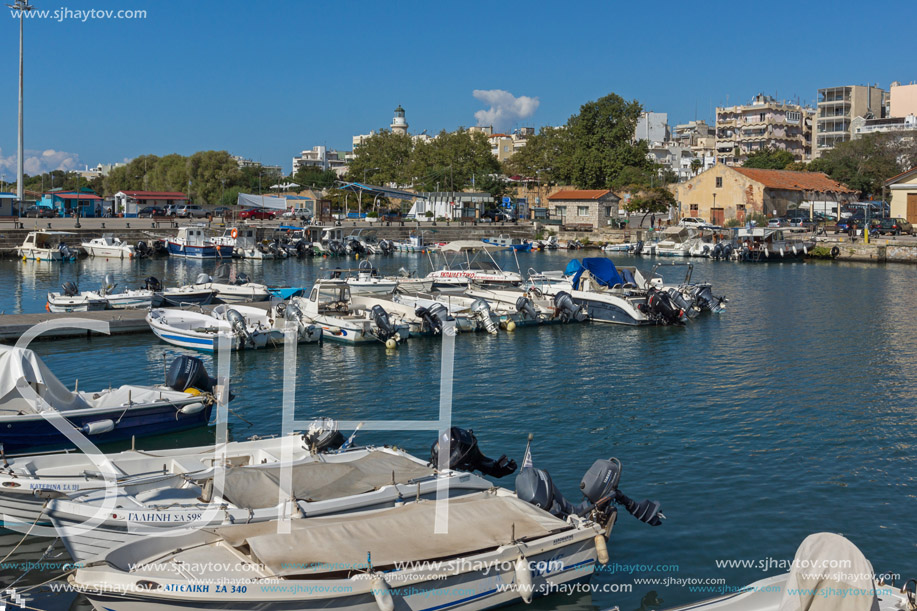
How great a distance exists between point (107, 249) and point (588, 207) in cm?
4326

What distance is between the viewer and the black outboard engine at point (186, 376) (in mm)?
15992

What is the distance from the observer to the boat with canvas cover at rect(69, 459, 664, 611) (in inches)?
303

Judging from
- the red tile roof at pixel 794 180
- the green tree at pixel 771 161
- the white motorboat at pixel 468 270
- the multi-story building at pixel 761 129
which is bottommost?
the white motorboat at pixel 468 270

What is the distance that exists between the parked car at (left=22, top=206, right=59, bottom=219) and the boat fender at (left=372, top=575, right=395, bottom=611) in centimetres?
7497

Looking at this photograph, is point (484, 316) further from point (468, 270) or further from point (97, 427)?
point (97, 427)

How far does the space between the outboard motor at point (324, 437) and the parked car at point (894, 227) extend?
58990mm

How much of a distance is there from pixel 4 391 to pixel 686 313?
22.3 meters

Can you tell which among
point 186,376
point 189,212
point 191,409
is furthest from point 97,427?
point 189,212

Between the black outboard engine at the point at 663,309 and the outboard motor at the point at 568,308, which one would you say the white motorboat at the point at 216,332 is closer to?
the outboard motor at the point at 568,308

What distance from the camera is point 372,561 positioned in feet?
26.9

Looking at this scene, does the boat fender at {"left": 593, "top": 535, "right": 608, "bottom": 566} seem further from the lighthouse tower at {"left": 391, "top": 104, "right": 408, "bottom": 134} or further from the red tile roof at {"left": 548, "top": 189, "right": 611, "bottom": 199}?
the lighthouse tower at {"left": 391, "top": 104, "right": 408, "bottom": 134}

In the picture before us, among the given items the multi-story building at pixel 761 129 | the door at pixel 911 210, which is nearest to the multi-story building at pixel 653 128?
the multi-story building at pixel 761 129

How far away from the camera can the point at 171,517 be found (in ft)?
30.9

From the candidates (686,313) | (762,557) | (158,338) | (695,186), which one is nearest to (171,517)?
(762,557)
